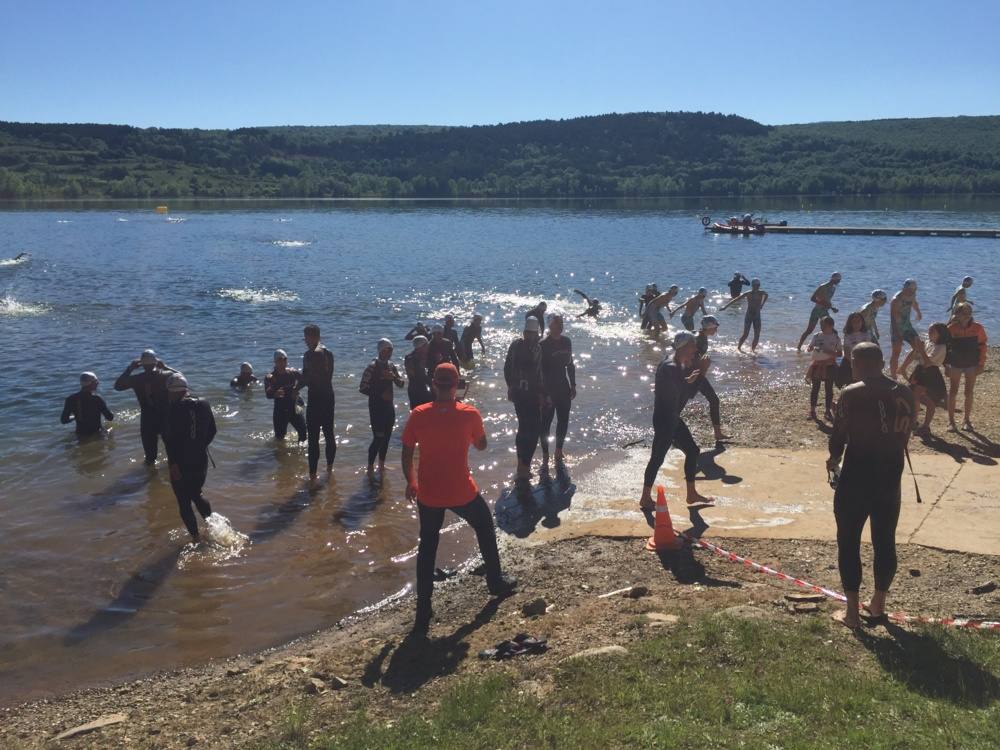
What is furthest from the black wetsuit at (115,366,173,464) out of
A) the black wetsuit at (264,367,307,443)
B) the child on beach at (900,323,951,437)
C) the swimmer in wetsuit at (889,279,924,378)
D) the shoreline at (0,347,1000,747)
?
the swimmer in wetsuit at (889,279,924,378)

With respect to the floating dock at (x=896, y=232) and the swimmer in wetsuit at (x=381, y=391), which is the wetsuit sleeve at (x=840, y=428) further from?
the floating dock at (x=896, y=232)

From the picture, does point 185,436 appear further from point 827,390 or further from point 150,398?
point 827,390

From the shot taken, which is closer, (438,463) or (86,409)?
(438,463)

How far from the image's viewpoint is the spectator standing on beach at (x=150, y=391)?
1077cm

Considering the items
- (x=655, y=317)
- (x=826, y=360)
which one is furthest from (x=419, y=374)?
(x=655, y=317)

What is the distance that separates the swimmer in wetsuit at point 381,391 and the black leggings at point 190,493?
90.7 inches

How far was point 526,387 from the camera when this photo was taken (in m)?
10.3

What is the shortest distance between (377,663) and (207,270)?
3775cm

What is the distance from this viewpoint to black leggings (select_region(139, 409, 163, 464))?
36.9 feet

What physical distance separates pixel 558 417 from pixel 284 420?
14.0 feet

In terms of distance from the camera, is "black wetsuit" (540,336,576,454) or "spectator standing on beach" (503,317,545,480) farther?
"black wetsuit" (540,336,576,454)

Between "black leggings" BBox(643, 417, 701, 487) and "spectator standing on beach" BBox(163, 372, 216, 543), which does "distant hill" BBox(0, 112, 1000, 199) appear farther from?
"black leggings" BBox(643, 417, 701, 487)

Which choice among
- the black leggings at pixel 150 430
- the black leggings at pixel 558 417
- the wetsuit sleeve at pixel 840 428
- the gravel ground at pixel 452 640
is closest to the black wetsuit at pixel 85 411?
the black leggings at pixel 150 430

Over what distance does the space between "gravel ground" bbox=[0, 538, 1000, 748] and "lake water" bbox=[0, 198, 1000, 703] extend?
0.61m
